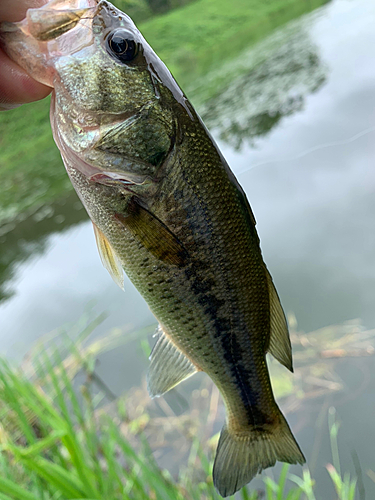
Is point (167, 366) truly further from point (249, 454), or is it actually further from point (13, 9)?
point (13, 9)

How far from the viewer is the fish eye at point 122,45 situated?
1052 mm

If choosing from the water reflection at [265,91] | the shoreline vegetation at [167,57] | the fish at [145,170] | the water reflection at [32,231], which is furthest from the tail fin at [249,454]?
the shoreline vegetation at [167,57]

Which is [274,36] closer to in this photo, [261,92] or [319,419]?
[261,92]

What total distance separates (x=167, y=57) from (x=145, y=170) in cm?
1860

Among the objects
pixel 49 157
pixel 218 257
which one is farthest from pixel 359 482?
pixel 49 157

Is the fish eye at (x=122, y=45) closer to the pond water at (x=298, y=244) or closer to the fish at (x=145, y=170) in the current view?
the fish at (x=145, y=170)

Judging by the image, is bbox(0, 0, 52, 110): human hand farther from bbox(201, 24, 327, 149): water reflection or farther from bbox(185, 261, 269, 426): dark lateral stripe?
bbox(201, 24, 327, 149): water reflection

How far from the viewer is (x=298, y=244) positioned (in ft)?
14.7

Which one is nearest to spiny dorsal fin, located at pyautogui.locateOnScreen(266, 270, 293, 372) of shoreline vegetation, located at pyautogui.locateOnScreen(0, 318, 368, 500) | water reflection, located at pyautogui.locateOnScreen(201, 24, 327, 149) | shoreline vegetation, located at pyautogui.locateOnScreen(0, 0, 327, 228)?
shoreline vegetation, located at pyautogui.locateOnScreen(0, 318, 368, 500)

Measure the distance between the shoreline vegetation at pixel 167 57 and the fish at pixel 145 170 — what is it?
26.3ft

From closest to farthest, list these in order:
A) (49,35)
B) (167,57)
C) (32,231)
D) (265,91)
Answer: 1. (49,35)
2. (32,231)
3. (265,91)
4. (167,57)

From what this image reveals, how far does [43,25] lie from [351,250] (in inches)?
154

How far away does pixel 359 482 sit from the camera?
2520 millimetres

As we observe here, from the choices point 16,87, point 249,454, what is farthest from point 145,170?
point 249,454
